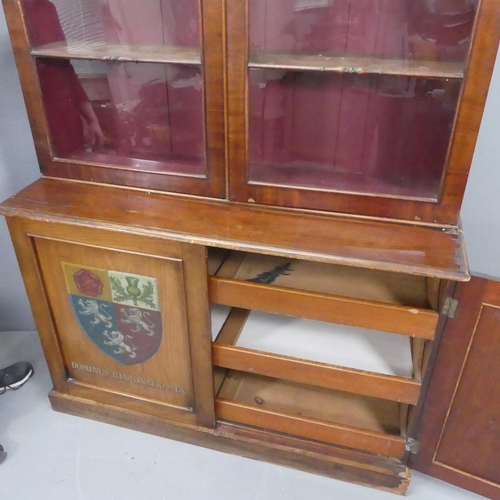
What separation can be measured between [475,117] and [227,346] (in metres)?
0.86

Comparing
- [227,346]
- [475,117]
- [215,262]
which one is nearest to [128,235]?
[215,262]

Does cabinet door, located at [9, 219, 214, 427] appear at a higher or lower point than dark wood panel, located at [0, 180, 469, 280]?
lower

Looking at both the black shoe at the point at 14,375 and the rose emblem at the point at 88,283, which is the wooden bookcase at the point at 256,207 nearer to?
the rose emblem at the point at 88,283

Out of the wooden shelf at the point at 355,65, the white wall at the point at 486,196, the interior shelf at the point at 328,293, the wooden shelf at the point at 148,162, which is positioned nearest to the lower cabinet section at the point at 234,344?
the interior shelf at the point at 328,293

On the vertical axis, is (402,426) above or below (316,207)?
below

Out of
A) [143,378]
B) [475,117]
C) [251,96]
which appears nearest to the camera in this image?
[475,117]

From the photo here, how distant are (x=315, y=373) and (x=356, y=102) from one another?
739 millimetres

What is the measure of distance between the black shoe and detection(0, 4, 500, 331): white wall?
1.31ft

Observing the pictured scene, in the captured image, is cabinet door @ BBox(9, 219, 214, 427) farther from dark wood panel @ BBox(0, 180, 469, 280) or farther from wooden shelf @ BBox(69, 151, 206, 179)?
wooden shelf @ BBox(69, 151, 206, 179)

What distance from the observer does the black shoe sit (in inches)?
72.0

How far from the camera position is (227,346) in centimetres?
143

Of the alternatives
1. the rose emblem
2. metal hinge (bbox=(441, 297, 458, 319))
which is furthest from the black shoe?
metal hinge (bbox=(441, 297, 458, 319))

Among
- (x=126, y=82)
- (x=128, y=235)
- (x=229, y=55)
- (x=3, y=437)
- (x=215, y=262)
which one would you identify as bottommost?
(x=3, y=437)

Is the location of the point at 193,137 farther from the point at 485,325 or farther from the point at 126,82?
the point at 485,325
